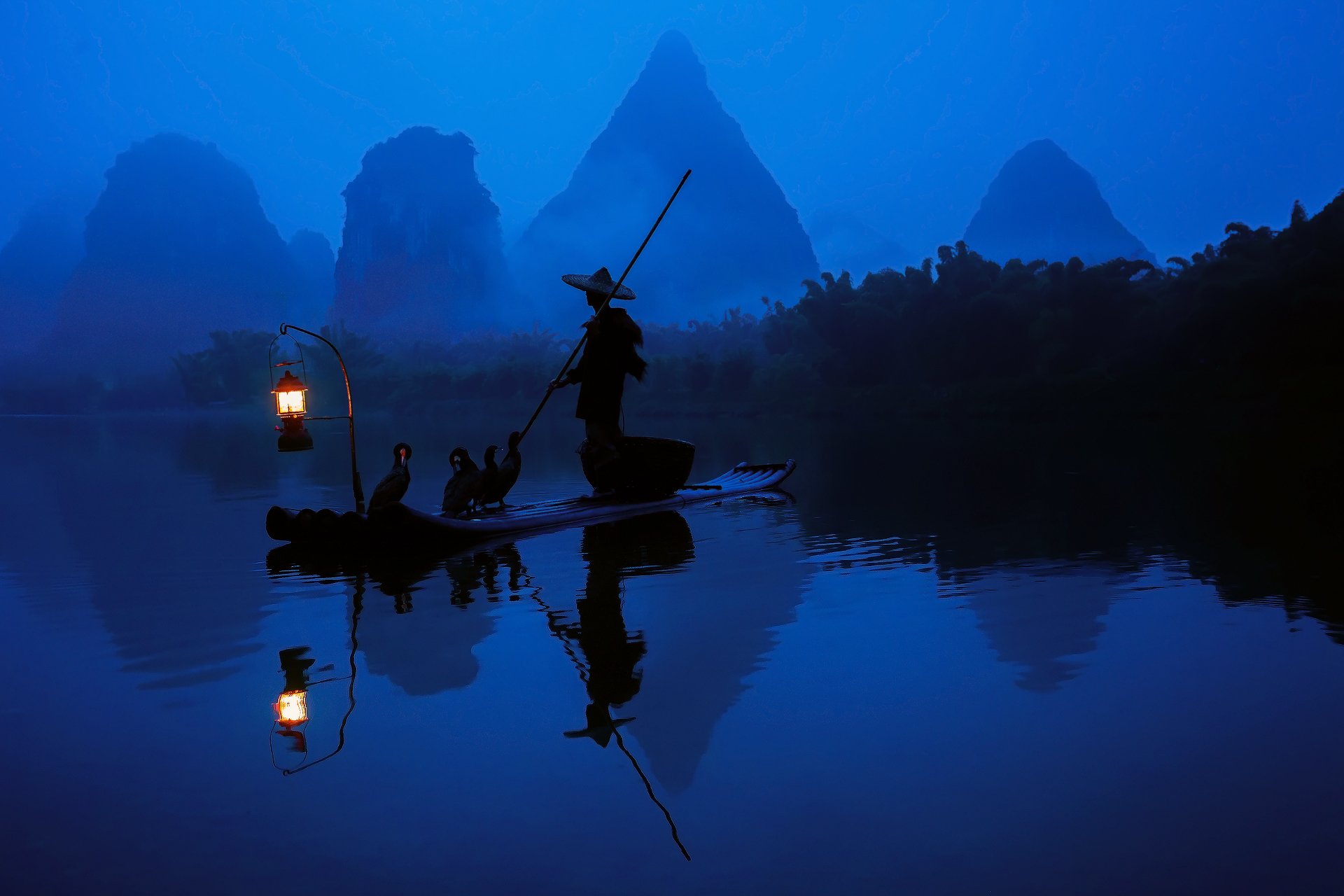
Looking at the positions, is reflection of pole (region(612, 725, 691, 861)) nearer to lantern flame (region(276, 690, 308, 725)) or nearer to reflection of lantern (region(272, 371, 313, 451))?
lantern flame (region(276, 690, 308, 725))

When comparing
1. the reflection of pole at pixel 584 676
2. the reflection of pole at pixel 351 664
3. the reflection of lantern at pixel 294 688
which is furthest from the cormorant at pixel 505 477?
the reflection of lantern at pixel 294 688

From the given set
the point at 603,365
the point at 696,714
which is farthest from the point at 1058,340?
the point at 696,714

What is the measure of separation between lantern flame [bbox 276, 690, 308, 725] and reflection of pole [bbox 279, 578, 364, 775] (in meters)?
0.19

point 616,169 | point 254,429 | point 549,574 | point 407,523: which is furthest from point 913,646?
point 616,169

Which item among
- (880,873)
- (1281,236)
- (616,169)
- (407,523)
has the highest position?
(616,169)

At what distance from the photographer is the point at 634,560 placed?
8.59 meters

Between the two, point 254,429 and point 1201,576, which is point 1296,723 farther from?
point 254,429

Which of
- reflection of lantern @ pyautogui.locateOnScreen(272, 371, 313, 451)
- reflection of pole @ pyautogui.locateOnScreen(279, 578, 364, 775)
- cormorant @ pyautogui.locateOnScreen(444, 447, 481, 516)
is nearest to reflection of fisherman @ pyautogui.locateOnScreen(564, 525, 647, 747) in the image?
reflection of pole @ pyautogui.locateOnScreen(279, 578, 364, 775)

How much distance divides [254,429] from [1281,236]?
118ft

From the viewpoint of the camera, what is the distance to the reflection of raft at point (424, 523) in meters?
8.41

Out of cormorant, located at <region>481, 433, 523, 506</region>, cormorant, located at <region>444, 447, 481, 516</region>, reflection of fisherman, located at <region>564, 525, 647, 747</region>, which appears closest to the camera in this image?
reflection of fisherman, located at <region>564, 525, 647, 747</region>

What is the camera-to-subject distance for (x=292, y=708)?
15.5ft

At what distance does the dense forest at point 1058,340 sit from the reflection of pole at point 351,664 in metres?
25.5

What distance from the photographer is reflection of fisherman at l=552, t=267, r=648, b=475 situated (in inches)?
405
